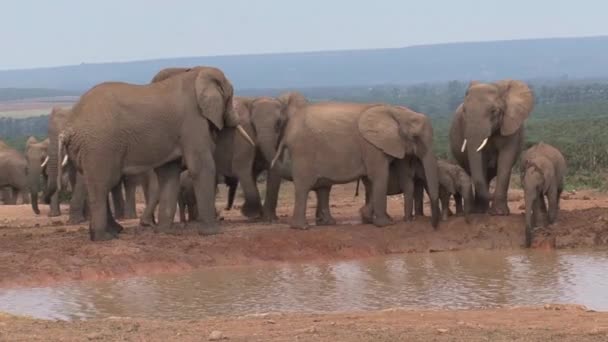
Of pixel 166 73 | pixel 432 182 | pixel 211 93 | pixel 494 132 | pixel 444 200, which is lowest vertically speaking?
pixel 444 200

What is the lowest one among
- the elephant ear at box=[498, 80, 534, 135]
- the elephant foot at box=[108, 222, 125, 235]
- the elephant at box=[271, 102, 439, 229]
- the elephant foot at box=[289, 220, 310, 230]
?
the elephant foot at box=[289, 220, 310, 230]

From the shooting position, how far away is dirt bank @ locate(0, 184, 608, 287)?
1538cm

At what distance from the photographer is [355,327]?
397 inches

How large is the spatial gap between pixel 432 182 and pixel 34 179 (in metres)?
10.8

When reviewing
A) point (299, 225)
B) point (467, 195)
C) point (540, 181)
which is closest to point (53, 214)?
point (299, 225)

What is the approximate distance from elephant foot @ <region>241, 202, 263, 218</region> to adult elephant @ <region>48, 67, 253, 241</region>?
1782mm

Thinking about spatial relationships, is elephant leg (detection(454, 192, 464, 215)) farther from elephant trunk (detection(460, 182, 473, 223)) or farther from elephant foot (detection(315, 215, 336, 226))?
elephant foot (detection(315, 215, 336, 226))

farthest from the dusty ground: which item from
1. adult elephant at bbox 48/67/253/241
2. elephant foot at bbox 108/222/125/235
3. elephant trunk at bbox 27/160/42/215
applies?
elephant trunk at bbox 27/160/42/215

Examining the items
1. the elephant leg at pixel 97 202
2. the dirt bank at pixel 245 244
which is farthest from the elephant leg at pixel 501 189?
the elephant leg at pixel 97 202

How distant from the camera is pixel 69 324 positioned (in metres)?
10.8

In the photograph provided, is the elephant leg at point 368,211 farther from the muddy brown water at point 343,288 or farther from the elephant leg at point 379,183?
the muddy brown water at point 343,288

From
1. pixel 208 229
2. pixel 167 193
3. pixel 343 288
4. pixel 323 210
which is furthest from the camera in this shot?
pixel 323 210

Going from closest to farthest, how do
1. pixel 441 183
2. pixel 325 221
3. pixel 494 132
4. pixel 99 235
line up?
pixel 99 235 < pixel 441 183 < pixel 494 132 < pixel 325 221

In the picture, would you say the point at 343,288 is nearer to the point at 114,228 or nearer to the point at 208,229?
the point at 208,229
